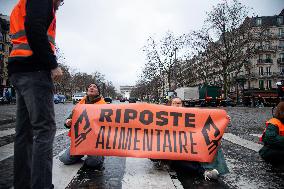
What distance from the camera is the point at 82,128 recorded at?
5098 millimetres

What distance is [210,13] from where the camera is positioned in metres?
46.2

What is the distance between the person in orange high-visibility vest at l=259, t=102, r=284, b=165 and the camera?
5293 mm

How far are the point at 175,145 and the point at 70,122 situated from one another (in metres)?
1.59

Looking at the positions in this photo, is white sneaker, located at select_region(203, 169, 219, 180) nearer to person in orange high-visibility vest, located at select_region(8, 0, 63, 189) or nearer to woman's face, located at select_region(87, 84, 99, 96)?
person in orange high-visibility vest, located at select_region(8, 0, 63, 189)

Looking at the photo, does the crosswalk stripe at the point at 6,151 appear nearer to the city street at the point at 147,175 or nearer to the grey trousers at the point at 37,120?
the city street at the point at 147,175

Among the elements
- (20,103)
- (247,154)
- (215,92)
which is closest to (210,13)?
(215,92)

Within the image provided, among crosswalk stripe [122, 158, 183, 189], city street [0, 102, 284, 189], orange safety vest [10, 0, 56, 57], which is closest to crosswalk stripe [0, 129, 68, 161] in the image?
city street [0, 102, 284, 189]

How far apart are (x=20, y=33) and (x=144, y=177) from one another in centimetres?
234

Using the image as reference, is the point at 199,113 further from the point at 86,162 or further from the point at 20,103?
the point at 20,103

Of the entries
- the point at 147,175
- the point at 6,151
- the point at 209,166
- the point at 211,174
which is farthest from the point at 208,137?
the point at 6,151

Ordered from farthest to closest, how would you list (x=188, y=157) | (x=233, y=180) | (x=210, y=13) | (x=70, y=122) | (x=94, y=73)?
(x=94, y=73) < (x=210, y=13) < (x=70, y=122) < (x=188, y=157) < (x=233, y=180)

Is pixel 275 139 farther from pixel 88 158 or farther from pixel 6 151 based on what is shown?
pixel 6 151

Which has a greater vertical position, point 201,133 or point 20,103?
point 20,103

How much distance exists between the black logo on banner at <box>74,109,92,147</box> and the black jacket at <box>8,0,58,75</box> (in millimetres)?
1953
